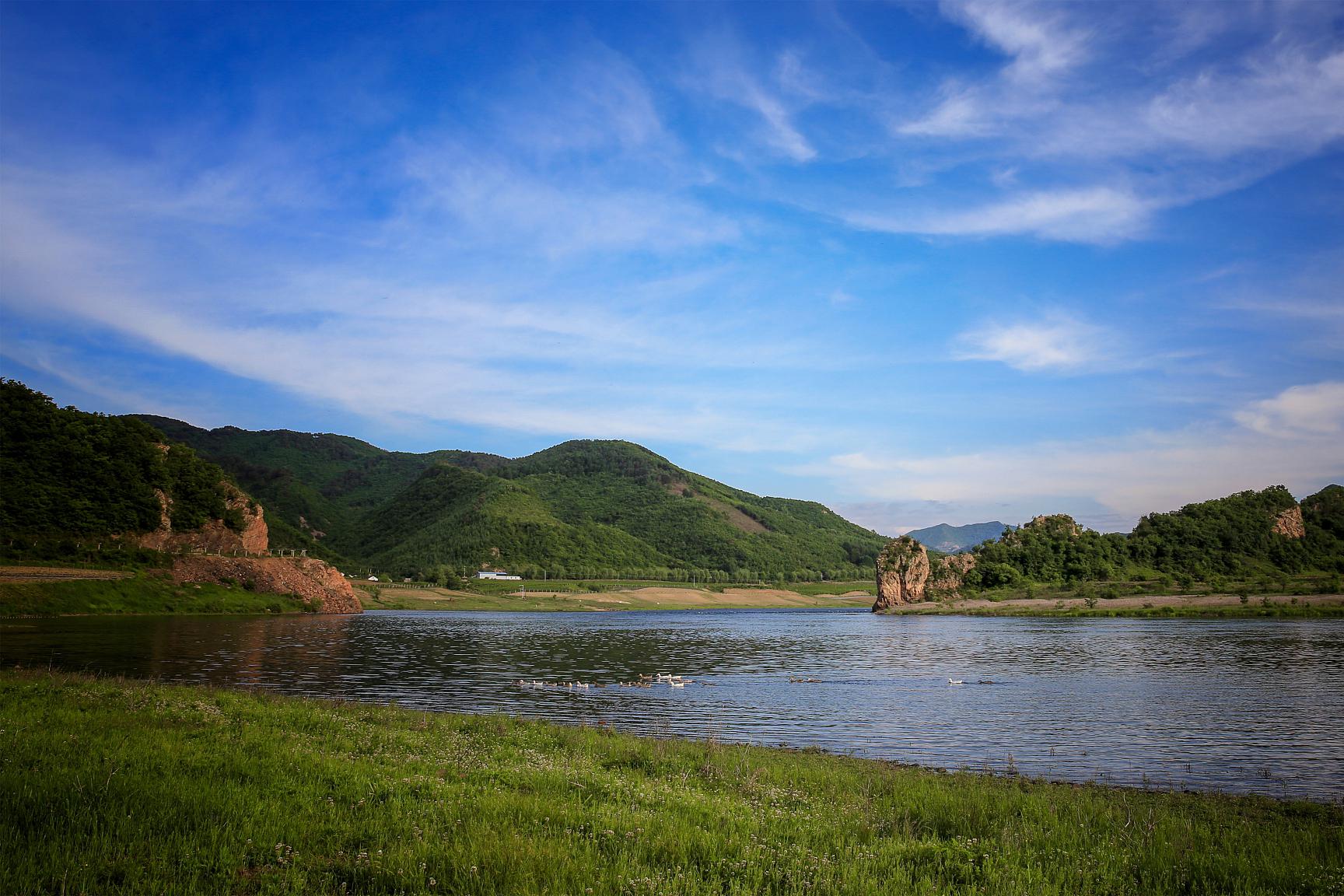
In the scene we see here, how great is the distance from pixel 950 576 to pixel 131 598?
158597 millimetres

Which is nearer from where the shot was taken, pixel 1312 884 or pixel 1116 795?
pixel 1312 884

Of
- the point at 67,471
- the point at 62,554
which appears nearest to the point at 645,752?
the point at 62,554

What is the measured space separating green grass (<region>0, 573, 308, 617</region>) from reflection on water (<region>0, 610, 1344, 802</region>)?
5090 mm

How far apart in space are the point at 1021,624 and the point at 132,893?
124 metres

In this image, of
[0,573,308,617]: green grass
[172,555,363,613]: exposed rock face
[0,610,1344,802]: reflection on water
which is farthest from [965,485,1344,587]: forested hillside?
[0,573,308,617]: green grass

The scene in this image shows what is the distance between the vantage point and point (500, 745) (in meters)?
18.7

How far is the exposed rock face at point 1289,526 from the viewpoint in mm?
155875

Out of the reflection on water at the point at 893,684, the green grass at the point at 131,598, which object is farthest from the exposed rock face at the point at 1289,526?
the green grass at the point at 131,598

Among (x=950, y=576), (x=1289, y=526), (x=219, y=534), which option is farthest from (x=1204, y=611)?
(x=219, y=534)

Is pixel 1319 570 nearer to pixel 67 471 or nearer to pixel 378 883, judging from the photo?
pixel 378 883

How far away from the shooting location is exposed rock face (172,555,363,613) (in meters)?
108

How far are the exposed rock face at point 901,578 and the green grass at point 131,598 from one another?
122 metres

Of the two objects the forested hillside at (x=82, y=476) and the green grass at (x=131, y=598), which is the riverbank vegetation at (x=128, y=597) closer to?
the green grass at (x=131, y=598)

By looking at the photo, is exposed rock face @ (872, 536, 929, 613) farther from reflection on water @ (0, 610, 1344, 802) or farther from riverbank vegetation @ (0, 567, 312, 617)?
riverbank vegetation @ (0, 567, 312, 617)
